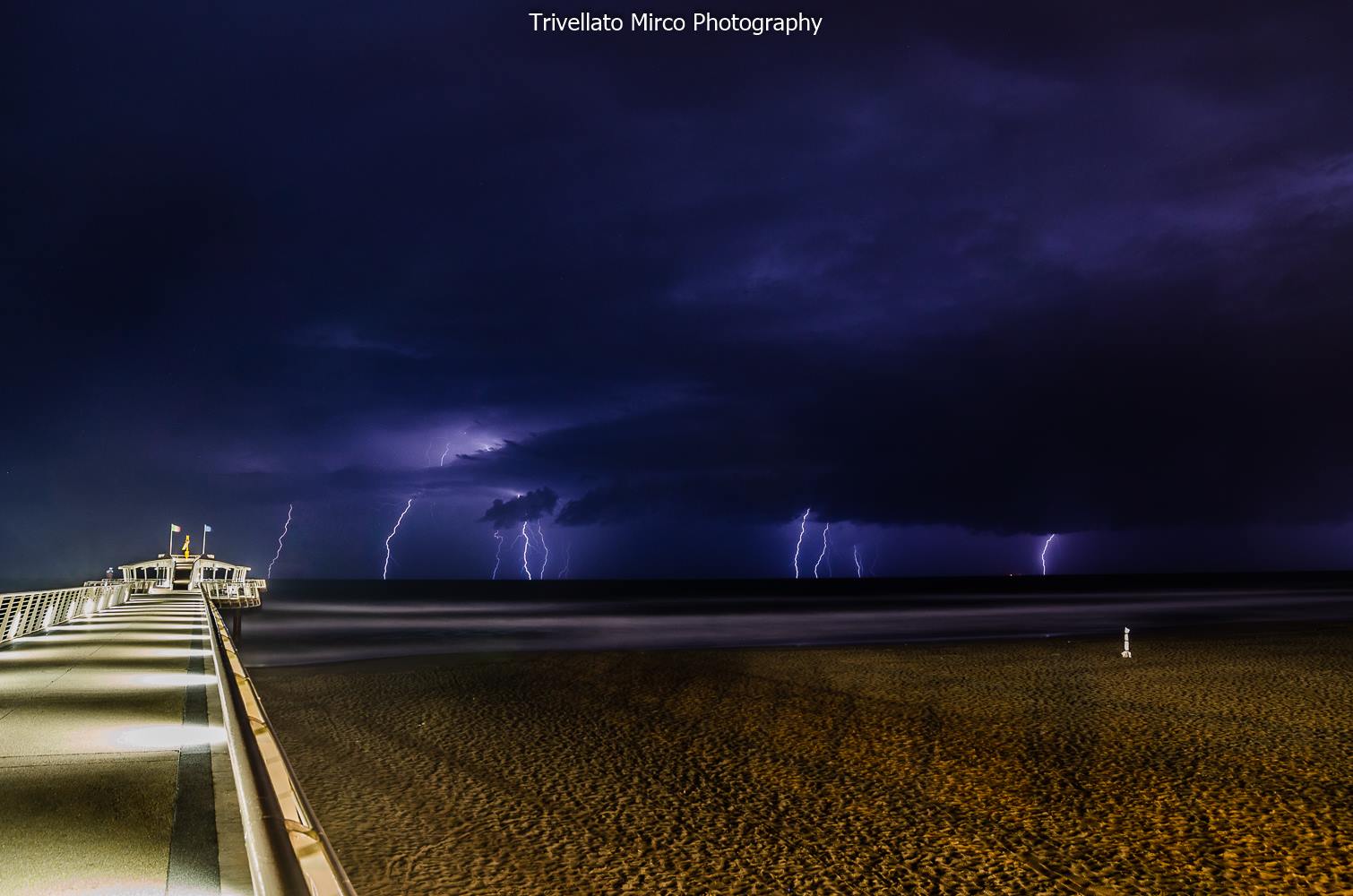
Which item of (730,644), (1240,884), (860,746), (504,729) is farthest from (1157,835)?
(730,644)

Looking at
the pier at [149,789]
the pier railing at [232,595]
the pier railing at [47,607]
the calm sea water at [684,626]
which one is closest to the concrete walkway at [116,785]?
the pier at [149,789]

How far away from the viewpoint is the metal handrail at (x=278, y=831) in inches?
123

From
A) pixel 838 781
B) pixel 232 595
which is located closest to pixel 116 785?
pixel 838 781

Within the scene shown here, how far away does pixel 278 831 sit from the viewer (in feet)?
11.7

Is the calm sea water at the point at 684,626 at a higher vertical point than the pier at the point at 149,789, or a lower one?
lower

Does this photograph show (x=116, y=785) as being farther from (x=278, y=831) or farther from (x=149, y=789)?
(x=278, y=831)

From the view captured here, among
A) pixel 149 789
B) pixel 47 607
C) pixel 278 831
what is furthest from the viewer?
pixel 47 607

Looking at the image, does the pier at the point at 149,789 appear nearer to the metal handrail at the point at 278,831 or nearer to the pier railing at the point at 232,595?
the metal handrail at the point at 278,831

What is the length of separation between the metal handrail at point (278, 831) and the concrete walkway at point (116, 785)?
23.5 inches

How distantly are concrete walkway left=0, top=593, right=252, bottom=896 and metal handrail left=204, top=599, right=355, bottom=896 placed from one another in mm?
598

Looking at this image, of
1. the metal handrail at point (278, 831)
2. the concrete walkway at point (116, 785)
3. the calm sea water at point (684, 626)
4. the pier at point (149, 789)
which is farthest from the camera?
the calm sea water at point (684, 626)

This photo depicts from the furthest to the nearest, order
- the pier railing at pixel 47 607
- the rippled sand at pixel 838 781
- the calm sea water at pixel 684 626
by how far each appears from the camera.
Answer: the calm sea water at pixel 684 626
the pier railing at pixel 47 607
the rippled sand at pixel 838 781

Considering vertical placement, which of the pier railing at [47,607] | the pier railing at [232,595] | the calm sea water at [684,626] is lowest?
the calm sea water at [684,626]

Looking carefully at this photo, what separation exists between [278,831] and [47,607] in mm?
25853
